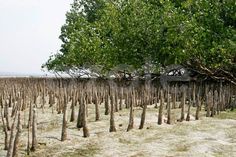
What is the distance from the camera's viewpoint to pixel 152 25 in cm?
2577

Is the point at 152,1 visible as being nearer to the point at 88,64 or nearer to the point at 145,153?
the point at 88,64

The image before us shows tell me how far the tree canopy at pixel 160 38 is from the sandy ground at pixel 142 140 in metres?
6.52

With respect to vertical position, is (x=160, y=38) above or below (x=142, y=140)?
above

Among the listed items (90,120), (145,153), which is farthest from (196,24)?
(145,153)

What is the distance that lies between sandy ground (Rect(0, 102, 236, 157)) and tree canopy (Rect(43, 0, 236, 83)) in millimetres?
6516

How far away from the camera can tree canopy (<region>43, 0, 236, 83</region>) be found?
23.0 m

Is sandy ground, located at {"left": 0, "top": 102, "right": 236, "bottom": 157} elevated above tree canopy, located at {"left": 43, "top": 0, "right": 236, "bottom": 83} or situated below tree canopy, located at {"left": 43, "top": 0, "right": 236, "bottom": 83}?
below

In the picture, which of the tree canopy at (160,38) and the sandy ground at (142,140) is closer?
the sandy ground at (142,140)

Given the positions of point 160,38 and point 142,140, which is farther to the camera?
point 160,38

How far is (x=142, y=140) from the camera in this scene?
1348cm

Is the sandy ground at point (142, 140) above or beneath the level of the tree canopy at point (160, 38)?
beneath

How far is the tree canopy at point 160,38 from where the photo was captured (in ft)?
75.3

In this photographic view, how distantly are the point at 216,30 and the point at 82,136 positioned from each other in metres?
12.0

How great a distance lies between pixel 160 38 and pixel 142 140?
1270 cm
